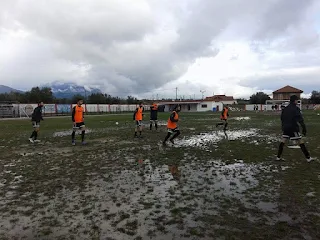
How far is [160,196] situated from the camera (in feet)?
19.9

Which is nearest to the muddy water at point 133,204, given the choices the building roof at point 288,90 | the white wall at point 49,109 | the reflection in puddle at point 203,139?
the reflection in puddle at point 203,139

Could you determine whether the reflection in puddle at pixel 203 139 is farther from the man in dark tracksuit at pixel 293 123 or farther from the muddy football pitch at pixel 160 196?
the man in dark tracksuit at pixel 293 123

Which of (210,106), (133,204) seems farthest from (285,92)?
(133,204)

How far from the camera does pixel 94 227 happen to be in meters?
4.55

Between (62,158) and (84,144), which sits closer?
(62,158)

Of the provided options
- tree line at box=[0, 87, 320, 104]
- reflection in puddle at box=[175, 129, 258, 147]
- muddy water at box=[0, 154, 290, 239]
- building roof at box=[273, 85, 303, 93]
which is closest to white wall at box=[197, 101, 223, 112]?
tree line at box=[0, 87, 320, 104]

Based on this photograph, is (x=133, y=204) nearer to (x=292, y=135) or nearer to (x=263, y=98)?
(x=292, y=135)

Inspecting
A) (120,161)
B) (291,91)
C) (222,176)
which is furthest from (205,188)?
(291,91)

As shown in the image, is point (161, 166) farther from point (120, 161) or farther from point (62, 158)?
point (62, 158)

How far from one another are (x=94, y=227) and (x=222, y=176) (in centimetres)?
407

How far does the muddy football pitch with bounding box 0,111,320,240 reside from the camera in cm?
445

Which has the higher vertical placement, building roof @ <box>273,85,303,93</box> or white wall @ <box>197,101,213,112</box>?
building roof @ <box>273,85,303,93</box>

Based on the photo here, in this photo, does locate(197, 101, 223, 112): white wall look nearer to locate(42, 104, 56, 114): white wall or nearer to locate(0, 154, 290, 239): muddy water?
locate(42, 104, 56, 114): white wall

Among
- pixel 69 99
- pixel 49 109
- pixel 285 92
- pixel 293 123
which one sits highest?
pixel 285 92
